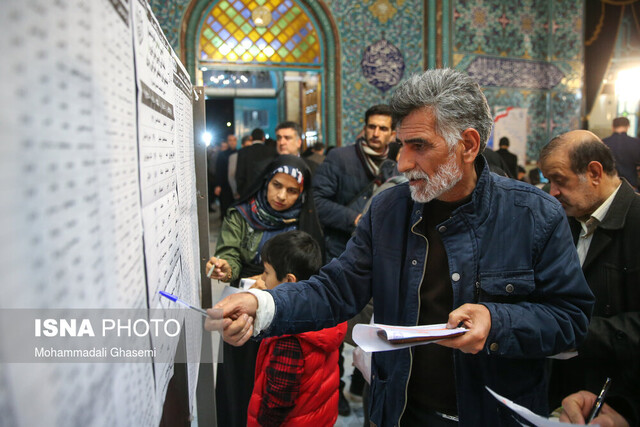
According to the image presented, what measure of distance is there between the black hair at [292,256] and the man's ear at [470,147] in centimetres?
67

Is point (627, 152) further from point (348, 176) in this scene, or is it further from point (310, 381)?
point (310, 381)

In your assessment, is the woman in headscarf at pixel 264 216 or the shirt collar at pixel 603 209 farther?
the woman in headscarf at pixel 264 216

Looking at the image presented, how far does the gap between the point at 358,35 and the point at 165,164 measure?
5.98 metres

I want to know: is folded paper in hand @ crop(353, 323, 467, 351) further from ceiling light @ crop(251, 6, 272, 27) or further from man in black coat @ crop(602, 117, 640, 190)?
ceiling light @ crop(251, 6, 272, 27)

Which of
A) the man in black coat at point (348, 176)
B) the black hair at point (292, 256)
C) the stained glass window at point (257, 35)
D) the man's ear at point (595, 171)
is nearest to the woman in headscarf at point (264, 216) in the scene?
the black hair at point (292, 256)

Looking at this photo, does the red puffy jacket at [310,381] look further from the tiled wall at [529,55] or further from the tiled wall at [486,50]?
the tiled wall at [529,55]

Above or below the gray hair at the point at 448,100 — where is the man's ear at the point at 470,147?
below

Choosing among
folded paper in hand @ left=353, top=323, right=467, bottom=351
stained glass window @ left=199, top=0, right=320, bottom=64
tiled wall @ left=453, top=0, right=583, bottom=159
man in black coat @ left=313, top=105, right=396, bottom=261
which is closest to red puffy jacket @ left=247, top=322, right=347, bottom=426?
folded paper in hand @ left=353, top=323, right=467, bottom=351

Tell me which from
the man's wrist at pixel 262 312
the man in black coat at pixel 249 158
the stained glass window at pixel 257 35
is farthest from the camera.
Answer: the stained glass window at pixel 257 35

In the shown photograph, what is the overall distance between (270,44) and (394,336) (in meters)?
5.99

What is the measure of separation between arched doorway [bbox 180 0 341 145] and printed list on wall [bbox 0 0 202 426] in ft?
18.0

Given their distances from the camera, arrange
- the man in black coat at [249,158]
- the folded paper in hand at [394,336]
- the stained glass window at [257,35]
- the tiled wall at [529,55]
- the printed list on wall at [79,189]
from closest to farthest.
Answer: the printed list on wall at [79,189] < the folded paper in hand at [394,336] < the man in black coat at [249,158] < the stained glass window at [257,35] < the tiled wall at [529,55]

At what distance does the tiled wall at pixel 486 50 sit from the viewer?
6203 millimetres

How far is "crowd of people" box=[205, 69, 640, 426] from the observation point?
3.29ft
